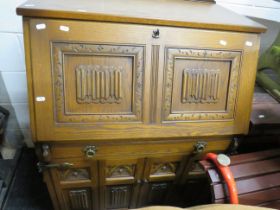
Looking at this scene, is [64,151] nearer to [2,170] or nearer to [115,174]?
[115,174]

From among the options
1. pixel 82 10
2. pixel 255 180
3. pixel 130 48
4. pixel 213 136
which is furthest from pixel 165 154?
pixel 82 10

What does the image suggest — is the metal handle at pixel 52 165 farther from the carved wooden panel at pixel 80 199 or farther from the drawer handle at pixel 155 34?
the drawer handle at pixel 155 34

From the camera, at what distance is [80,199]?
3.97ft

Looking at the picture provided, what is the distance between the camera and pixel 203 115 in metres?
0.98

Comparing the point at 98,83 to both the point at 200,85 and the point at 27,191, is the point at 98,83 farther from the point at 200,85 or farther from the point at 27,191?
the point at 27,191

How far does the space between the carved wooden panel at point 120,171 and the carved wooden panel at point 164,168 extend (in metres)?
0.09

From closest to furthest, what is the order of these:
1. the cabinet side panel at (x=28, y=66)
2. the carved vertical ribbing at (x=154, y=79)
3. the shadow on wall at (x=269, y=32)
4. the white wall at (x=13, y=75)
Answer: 1. the cabinet side panel at (x=28, y=66)
2. the carved vertical ribbing at (x=154, y=79)
3. the white wall at (x=13, y=75)
4. the shadow on wall at (x=269, y=32)

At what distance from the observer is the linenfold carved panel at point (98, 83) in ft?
2.80

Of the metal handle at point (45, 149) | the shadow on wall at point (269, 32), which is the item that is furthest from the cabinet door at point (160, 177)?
the shadow on wall at point (269, 32)

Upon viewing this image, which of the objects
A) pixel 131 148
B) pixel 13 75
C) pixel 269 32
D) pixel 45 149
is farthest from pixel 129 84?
pixel 269 32

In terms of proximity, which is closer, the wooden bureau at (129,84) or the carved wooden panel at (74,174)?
the wooden bureau at (129,84)

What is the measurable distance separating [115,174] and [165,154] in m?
0.24

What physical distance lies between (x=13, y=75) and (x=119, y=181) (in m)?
0.89

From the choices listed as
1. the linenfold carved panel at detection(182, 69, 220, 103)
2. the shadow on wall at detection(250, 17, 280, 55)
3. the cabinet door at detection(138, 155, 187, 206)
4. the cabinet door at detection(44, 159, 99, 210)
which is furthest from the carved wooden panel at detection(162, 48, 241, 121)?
the shadow on wall at detection(250, 17, 280, 55)
